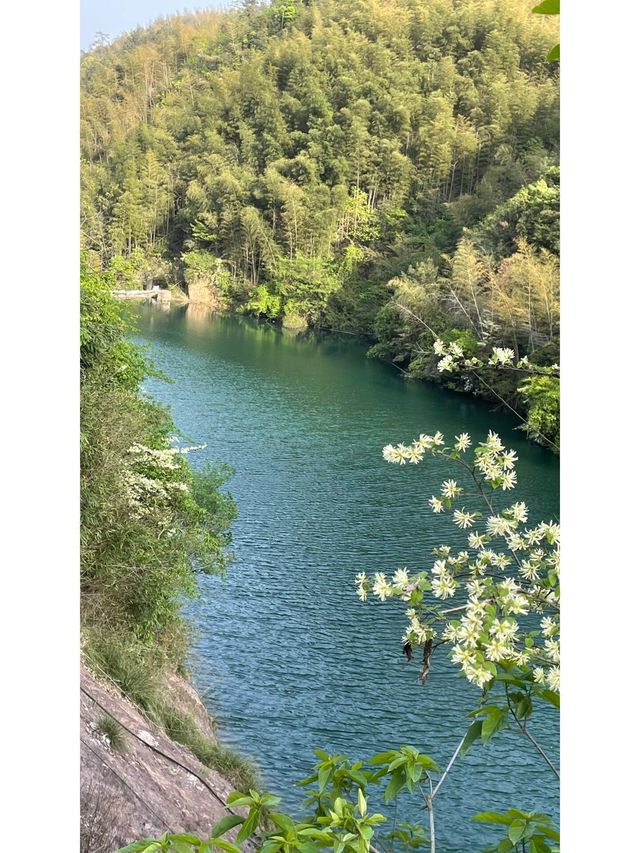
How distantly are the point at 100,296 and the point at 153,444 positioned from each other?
0.68 m

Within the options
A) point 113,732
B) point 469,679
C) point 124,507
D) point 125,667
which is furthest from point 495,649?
point 124,507

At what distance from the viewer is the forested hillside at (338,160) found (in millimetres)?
9070

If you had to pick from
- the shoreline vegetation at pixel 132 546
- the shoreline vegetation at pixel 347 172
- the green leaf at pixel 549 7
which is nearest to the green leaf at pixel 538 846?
the green leaf at pixel 549 7

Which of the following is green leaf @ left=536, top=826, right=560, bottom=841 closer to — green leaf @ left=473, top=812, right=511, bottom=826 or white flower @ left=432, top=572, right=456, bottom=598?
green leaf @ left=473, top=812, right=511, bottom=826

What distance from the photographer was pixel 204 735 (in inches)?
153

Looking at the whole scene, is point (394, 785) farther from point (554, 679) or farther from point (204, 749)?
point (204, 749)

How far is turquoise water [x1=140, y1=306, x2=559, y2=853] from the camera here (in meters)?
4.56

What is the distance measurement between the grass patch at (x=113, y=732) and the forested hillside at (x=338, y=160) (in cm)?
632

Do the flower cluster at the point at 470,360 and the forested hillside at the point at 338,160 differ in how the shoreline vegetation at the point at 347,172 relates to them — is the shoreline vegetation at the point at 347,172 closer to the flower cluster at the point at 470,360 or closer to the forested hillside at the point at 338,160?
the forested hillside at the point at 338,160

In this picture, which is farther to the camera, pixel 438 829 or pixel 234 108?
pixel 234 108
